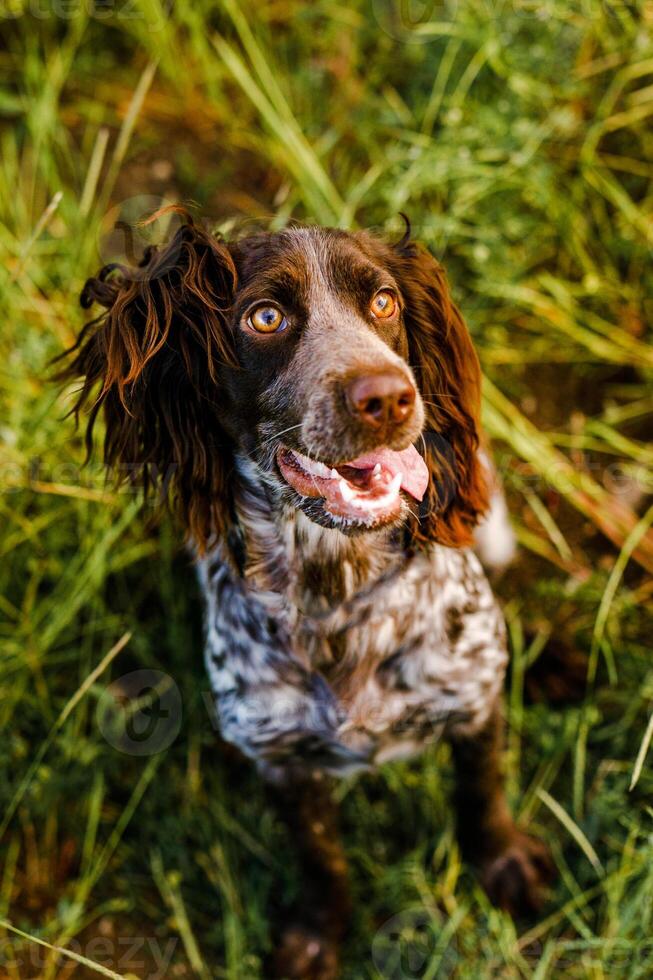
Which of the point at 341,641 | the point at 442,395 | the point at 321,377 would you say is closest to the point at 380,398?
the point at 321,377

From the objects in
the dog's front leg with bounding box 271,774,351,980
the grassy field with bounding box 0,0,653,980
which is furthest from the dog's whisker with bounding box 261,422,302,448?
the dog's front leg with bounding box 271,774,351,980

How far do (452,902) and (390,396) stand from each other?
1.83 m

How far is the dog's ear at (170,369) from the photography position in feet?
6.66

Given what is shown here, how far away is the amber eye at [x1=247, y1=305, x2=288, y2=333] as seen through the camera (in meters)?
2.02

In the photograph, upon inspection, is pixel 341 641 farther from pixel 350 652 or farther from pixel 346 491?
pixel 346 491

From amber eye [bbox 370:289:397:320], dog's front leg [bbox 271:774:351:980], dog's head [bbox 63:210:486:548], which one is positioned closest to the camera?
dog's head [bbox 63:210:486:548]

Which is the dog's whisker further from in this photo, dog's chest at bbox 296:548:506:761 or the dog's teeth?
dog's chest at bbox 296:548:506:761

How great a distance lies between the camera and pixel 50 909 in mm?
3014

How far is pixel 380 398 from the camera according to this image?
1.77 metres

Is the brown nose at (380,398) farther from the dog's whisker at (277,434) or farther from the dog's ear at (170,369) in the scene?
the dog's ear at (170,369)

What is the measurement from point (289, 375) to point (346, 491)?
0.28 meters

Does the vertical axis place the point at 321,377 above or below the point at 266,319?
below

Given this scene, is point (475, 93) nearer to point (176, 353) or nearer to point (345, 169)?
point (345, 169)

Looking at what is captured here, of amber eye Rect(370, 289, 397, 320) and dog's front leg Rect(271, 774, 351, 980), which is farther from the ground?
amber eye Rect(370, 289, 397, 320)
